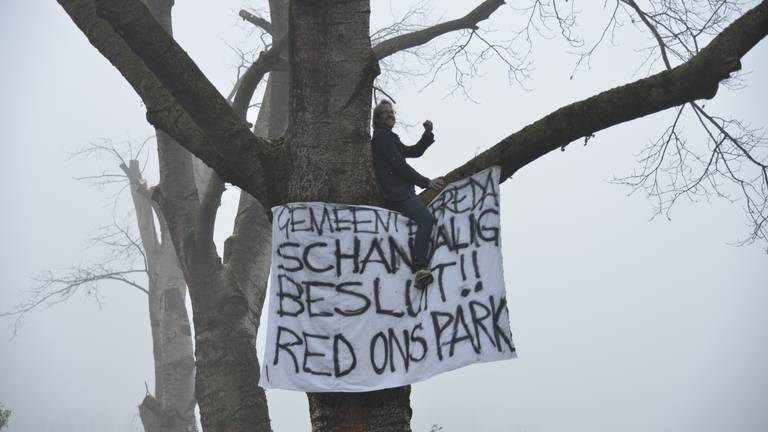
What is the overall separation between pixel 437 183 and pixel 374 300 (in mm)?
820

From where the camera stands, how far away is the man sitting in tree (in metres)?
4.82

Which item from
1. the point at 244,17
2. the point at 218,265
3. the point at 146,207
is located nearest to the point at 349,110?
the point at 218,265

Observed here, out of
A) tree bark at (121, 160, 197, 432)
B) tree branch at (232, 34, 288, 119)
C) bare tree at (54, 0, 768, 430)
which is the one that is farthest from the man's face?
tree bark at (121, 160, 197, 432)

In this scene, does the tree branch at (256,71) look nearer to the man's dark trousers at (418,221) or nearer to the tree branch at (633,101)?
the man's dark trousers at (418,221)

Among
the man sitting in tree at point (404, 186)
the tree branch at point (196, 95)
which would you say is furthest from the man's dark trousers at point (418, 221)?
the tree branch at point (196, 95)

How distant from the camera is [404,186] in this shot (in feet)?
16.1

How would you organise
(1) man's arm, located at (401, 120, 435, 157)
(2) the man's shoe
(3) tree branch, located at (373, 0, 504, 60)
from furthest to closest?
1. (3) tree branch, located at (373, 0, 504, 60)
2. (1) man's arm, located at (401, 120, 435, 157)
3. (2) the man's shoe

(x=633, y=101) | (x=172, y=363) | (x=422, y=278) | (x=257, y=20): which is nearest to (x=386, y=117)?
(x=422, y=278)

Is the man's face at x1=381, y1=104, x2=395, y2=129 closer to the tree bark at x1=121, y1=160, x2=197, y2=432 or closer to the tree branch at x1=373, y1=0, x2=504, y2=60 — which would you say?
the tree branch at x1=373, y1=0, x2=504, y2=60

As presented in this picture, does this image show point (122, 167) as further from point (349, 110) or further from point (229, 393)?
point (349, 110)

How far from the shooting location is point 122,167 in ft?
58.4

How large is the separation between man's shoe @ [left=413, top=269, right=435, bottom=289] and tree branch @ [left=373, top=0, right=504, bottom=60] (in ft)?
13.1

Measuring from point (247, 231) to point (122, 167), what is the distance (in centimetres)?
1065

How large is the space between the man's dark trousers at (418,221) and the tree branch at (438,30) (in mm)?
3696
